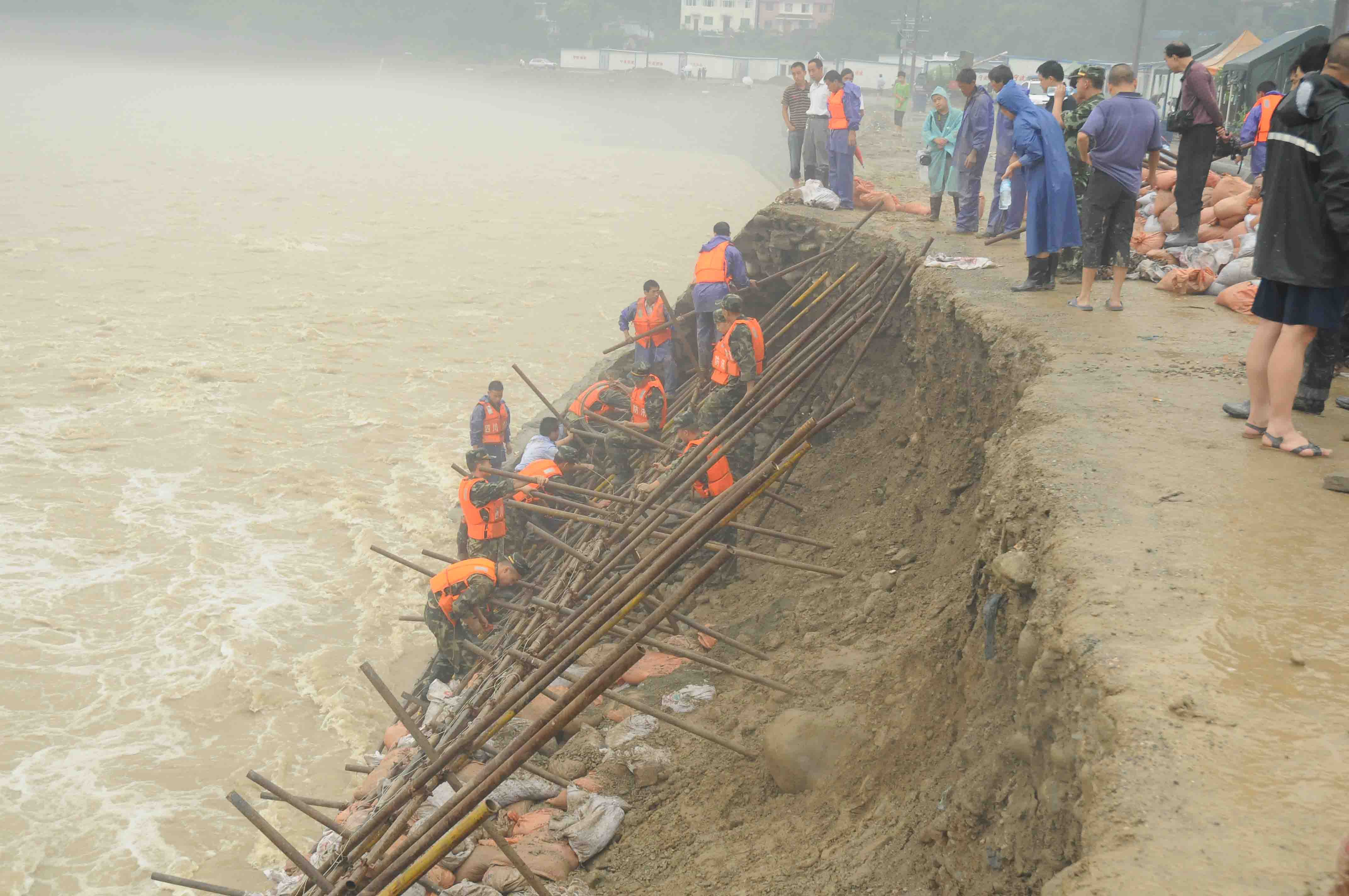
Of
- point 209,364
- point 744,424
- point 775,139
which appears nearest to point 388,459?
point 209,364

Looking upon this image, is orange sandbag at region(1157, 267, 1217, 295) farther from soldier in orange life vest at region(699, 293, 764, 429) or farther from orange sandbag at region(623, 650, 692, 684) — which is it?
orange sandbag at region(623, 650, 692, 684)

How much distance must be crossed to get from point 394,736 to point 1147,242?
726cm

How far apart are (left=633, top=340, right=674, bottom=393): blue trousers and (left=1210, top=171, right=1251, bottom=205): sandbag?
5.31 m

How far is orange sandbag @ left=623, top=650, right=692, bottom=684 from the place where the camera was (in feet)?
23.4

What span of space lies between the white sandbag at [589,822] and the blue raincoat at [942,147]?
7.74 metres

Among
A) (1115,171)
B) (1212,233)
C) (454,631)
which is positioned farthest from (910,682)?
(1212,233)

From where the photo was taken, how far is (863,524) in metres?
7.73

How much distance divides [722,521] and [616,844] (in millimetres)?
1633

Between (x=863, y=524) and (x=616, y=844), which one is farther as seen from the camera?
(x=863, y=524)

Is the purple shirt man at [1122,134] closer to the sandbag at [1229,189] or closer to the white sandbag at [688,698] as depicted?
the sandbag at [1229,189]

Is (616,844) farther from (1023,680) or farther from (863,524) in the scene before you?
(863,524)

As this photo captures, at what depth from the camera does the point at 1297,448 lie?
4664 millimetres

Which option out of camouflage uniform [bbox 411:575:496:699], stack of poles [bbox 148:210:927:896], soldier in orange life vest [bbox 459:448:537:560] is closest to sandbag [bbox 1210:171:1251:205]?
stack of poles [bbox 148:210:927:896]

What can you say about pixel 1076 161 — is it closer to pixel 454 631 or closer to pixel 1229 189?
pixel 1229 189
